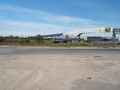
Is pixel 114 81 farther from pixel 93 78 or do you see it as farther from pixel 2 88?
pixel 2 88

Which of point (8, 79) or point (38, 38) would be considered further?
point (38, 38)

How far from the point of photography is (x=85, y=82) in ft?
14.3

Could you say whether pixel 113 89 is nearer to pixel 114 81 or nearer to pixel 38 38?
pixel 114 81

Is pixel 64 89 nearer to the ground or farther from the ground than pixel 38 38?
nearer to the ground

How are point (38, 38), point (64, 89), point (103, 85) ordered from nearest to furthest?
point (64, 89) → point (103, 85) → point (38, 38)

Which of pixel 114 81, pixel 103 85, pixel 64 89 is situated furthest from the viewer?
pixel 114 81

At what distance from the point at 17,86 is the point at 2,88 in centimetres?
52

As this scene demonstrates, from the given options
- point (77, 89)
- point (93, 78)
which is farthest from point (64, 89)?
point (93, 78)

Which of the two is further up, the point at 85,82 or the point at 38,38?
the point at 38,38

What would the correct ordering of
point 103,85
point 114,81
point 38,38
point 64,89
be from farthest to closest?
point 38,38 → point 114,81 → point 103,85 → point 64,89

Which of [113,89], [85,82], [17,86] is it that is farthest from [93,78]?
[17,86]

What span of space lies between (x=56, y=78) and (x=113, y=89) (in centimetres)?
233

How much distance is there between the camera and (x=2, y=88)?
3.88m

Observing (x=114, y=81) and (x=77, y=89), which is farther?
(x=114, y=81)
